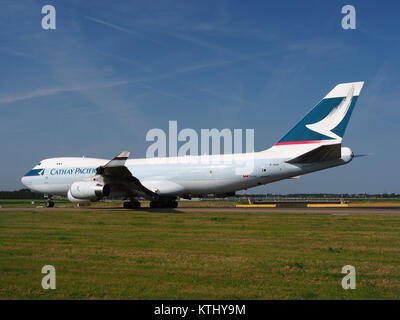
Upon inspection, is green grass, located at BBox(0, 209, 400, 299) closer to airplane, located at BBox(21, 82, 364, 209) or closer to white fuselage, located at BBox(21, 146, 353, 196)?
airplane, located at BBox(21, 82, 364, 209)

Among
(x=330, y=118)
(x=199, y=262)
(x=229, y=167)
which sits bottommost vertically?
(x=199, y=262)

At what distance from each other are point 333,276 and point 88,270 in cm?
466

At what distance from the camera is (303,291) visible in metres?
6.31

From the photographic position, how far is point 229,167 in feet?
94.4

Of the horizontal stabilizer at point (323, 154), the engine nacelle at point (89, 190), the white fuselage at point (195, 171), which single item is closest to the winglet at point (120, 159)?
the engine nacelle at point (89, 190)

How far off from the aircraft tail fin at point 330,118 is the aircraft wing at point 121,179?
1129 centimetres

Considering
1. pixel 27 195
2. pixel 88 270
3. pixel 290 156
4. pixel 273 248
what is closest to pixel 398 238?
pixel 273 248

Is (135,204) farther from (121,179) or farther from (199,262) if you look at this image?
(199,262)

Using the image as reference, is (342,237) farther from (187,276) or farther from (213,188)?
(213,188)

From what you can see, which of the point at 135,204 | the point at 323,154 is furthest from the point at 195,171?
the point at 323,154

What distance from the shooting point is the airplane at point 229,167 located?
1022 inches

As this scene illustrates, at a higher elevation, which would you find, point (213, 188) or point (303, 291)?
point (213, 188)

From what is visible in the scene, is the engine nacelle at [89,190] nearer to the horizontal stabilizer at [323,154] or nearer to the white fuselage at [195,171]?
the white fuselage at [195,171]

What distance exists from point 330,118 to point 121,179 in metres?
15.0
